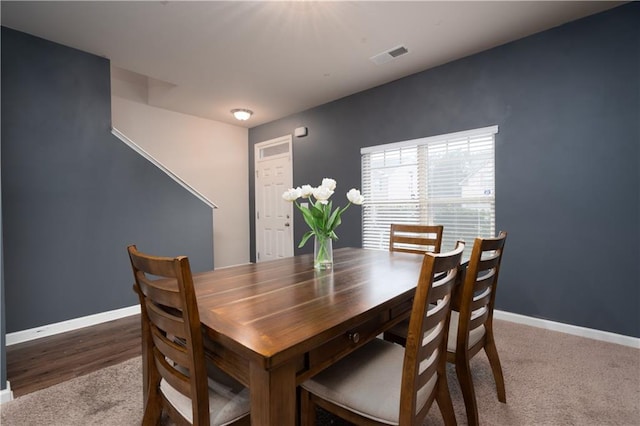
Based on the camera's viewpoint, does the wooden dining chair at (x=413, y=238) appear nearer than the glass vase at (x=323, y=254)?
No

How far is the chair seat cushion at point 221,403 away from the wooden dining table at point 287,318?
15 cm

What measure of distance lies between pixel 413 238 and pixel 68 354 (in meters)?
2.84

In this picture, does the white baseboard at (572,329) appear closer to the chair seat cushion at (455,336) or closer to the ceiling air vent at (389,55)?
the chair seat cushion at (455,336)

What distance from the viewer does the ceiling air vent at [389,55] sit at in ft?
9.26

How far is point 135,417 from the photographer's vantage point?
1532mm

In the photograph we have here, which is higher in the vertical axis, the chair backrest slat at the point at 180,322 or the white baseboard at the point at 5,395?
the chair backrest slat at the point at 180,322

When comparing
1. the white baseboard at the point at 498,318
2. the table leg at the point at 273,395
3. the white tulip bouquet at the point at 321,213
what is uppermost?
the white tulip bouquet at the point at 321,213

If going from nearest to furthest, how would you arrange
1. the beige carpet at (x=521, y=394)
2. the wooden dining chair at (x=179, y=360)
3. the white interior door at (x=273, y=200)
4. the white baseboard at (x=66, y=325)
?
the wooden dining chair at (x=179, y=360), the beige carpet at (x=521, y=394), the white baseboard at (x=66, y=325), the white interior door at (x=273, y=200)

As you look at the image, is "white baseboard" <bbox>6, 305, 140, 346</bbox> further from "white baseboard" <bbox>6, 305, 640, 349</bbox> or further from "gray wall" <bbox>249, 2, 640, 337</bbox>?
"gray wall" <bbox>249, 2, 640, 337</bbox>

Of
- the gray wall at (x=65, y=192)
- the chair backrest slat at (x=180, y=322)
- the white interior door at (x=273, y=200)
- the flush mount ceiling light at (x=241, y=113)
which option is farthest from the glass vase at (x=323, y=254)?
the flush mount ceiling light at (x=241, y=113)

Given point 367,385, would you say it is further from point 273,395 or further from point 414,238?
point 414,238

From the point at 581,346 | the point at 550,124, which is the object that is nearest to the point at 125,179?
the point at 550,124

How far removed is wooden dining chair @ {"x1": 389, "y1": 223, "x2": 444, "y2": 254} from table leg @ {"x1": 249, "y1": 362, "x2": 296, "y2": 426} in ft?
5.67

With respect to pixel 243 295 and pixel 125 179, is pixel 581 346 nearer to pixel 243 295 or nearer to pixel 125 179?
pixel 243 295
